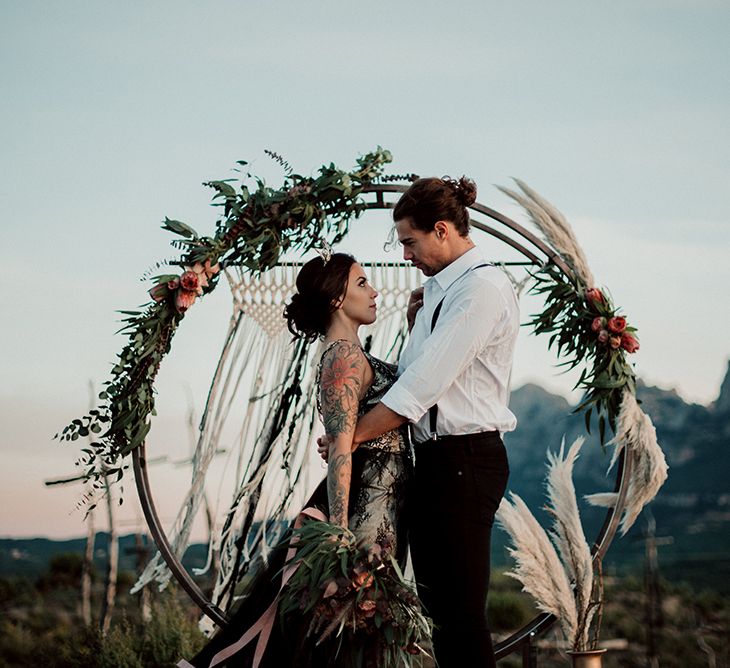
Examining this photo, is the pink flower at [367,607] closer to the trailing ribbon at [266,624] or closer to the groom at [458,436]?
the groom at [458,436]

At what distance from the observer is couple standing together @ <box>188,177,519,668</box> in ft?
8.86

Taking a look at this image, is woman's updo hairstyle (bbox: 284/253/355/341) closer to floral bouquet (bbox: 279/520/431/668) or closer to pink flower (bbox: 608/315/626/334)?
floral bouquet (bbox: 279/520/431/668)

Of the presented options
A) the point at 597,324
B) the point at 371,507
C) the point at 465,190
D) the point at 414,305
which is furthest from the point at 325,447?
the point at 597,324

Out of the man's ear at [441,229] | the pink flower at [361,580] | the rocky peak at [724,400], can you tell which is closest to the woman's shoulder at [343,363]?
the man's ear at [441,229]

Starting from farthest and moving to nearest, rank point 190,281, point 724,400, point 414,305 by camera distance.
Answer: point 724,400
point 190,281
point 414,305

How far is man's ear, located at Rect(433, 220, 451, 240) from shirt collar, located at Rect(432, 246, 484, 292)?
82 mm

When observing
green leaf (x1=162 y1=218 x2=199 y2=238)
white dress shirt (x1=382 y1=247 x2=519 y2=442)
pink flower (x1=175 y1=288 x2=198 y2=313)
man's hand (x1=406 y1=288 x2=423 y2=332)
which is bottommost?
white dress shirt (x1=382 y1=247 x2=519 y2=442)

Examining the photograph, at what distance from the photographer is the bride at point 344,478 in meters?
2.79

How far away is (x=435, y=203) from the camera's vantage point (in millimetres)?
2883

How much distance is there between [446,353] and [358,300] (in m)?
0.47

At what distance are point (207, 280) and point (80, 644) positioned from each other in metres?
3.79

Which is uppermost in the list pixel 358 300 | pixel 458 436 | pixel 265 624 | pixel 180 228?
pixel 180 228

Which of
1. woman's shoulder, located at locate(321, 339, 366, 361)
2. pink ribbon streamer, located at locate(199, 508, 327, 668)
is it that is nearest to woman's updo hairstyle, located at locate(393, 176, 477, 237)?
woman's shoulder, located at locate(321, 339, 366, 361)

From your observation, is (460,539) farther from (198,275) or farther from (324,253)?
(198,275)
